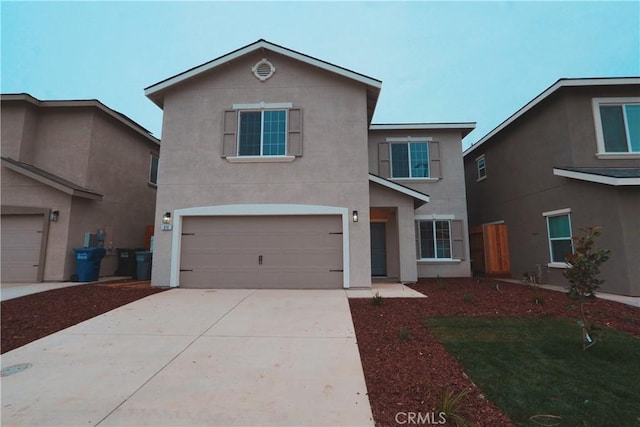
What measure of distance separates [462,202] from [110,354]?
12.2 meters

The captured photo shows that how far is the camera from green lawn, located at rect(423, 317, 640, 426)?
2809mm

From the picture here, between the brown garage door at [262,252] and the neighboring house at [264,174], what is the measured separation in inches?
1.1

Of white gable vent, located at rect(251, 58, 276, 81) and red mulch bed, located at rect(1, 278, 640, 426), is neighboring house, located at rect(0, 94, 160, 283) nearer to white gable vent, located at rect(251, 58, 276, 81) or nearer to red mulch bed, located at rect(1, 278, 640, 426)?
red mulch bed, located at rect(1, 278, 640, 426)

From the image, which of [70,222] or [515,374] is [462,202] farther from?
[70,222]

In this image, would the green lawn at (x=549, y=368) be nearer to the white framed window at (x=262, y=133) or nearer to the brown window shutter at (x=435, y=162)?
the white framed window at (x=262, y=133)

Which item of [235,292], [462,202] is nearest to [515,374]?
[235,292]

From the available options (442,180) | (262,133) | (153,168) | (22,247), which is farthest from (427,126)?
(22,247)

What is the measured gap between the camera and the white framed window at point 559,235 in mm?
9516

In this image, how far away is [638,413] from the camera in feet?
9.08

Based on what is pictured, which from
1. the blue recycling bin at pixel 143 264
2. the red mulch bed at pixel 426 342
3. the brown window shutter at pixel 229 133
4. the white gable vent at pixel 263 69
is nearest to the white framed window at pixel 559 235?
the red mulch bed at pixel 426 342

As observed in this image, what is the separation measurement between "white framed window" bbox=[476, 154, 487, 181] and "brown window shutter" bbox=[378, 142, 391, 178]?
17.5 ft

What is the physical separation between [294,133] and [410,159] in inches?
232

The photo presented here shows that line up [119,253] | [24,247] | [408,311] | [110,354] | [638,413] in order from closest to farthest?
[638,413]
[110,354]
[408,311]
[24,247]
[119,253]

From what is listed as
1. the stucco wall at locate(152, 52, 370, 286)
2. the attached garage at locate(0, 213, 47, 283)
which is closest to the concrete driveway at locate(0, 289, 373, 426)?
the stucco wall at locate(152, 52, 370, 286)
